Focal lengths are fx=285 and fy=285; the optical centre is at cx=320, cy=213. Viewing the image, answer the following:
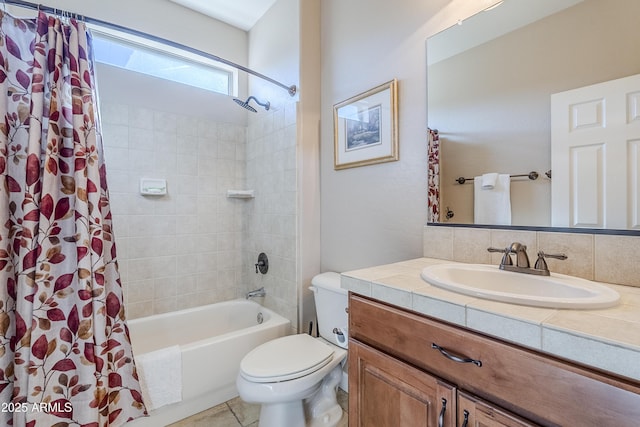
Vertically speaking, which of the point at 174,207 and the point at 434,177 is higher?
the point at 434,177

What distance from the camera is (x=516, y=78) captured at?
112 centimetres

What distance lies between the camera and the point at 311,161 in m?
2.01

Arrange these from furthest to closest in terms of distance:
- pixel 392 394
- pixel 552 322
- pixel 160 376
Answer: pixel 160 376 → pixel 392 394 → pixel 552 322

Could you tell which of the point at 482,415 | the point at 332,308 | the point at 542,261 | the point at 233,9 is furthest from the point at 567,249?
the point at 233,9

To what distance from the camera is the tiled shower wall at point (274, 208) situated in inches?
78.6

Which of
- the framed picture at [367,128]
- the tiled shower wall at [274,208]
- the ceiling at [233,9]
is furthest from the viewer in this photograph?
the ceiling at [233,9]

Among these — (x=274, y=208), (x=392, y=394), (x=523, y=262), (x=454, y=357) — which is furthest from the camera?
(x=274, y=208)

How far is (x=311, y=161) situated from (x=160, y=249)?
1.33 m

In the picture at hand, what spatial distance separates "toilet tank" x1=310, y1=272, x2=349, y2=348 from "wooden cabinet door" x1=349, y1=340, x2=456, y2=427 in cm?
56

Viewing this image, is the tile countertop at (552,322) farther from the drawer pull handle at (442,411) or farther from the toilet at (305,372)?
the toilet at (305,372)

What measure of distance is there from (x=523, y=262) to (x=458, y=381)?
501mm

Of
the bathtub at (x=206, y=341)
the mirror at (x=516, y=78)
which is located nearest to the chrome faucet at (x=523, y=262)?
the mirror at (x=516, y=78)

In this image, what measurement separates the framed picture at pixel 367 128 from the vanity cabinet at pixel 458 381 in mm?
911

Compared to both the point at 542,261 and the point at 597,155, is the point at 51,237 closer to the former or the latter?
the point at 542,261
